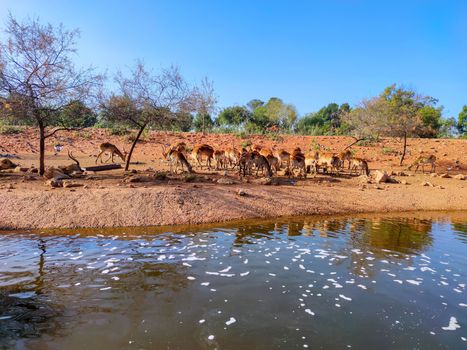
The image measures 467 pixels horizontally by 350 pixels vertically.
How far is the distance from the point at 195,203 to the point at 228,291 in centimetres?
740

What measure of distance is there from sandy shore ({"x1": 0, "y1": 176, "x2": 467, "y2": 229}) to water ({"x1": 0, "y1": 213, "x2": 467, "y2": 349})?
3.87 feet

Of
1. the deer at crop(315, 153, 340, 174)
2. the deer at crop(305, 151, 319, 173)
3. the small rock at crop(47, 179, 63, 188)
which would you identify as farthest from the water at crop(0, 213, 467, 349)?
the deer at crop(315, 153, 340, 174)

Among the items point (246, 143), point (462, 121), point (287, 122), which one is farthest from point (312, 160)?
point (462, 121)

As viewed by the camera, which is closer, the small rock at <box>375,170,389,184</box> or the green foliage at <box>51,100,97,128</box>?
the green foliage at <box>51,100,97,128</box>

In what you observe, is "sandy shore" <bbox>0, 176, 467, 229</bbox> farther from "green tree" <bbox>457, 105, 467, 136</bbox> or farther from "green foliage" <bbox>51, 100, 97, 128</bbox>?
"green tree" <bbox>457, 105, 467, 136</bbox>

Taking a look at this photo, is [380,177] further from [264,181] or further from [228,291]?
[228,291]

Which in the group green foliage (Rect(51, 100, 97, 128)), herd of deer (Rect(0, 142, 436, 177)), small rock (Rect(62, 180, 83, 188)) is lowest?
small rock (Rect(62, 180, 83, 188))

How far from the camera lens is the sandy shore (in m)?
12.8

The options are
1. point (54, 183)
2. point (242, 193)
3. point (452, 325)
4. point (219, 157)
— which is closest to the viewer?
point (452, 325)

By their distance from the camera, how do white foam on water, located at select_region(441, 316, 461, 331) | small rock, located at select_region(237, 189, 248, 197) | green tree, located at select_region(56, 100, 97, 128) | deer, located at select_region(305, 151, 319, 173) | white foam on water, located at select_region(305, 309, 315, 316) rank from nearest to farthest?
white foam on water, located at select_region(441, 316, 461, 331) → white foam on water, located at select_region(305, 309, 315, 316) → small rock, located at select_region(237, 189, 248, 197) → green tree, located at select_region(56, 100, 97, 128) → deer, located at select_region(305, 151, 319, 173)

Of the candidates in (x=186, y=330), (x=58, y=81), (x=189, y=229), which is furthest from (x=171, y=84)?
(x=186, y=330)

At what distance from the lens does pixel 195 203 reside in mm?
14664

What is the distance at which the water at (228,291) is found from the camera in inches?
229

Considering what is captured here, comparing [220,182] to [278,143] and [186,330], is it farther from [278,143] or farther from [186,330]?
[278,143]
